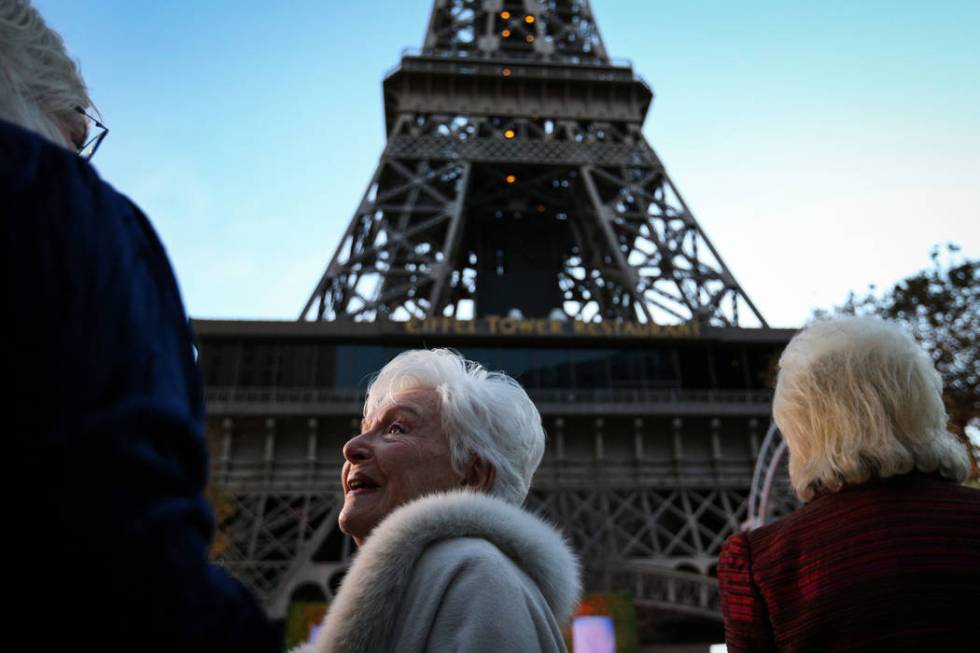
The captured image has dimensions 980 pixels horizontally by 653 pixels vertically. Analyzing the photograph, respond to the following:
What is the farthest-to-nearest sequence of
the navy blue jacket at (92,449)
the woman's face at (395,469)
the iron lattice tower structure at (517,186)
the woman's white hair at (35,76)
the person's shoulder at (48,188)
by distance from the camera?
1. the iron lattice tower structure at (517,186)
2. the woman's face at (395,469)
3. the woman's white hair at (35,76)
4. the person's shoulder at (48,188)
5. the navy blue jacket at (92,449)

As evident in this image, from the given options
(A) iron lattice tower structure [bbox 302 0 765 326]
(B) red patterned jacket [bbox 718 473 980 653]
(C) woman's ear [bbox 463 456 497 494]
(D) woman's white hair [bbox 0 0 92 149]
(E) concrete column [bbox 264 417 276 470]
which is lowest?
(B) red patterned jacket [bbox 718 473 980 653]

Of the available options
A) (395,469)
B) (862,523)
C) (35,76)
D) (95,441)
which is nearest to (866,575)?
(862,523)

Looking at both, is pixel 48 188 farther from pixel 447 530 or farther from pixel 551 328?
pixel 551 328

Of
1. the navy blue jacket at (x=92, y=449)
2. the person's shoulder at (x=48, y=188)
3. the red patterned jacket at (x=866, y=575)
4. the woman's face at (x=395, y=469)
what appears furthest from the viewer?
the woman's face at (x=395, y=469)

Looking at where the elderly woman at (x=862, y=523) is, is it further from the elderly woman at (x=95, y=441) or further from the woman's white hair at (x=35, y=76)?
the woman's white hair at (x=35, y=76)

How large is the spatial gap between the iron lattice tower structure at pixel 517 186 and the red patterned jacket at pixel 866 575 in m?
20.7

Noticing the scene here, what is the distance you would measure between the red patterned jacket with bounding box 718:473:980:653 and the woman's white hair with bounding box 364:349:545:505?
0.84m

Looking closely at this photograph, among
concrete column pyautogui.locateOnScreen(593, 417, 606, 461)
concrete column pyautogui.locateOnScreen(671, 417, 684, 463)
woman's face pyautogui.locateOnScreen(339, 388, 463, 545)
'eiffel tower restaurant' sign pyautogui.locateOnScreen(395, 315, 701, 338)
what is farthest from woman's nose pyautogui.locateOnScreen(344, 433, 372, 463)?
'eiffel tower restaurant' sign pyautogui.locateOnScreen(395, 315, 701, 338)

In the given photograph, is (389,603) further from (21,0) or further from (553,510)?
(553,510)

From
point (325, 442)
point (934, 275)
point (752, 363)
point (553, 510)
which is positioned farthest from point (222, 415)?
point (934, 275)

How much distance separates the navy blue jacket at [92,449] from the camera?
933 millimetres

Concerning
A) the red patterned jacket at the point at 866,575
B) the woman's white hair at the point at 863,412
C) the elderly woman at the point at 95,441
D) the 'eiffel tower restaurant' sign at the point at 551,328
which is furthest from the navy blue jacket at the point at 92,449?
the 'eiffel tower restaurant' sign at the point at 551,328

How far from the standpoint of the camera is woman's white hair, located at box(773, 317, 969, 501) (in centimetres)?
277

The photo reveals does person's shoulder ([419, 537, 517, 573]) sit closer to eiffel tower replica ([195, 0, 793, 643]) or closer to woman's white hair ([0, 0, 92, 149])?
woman's white hair ([0, 0, 92, 149])
